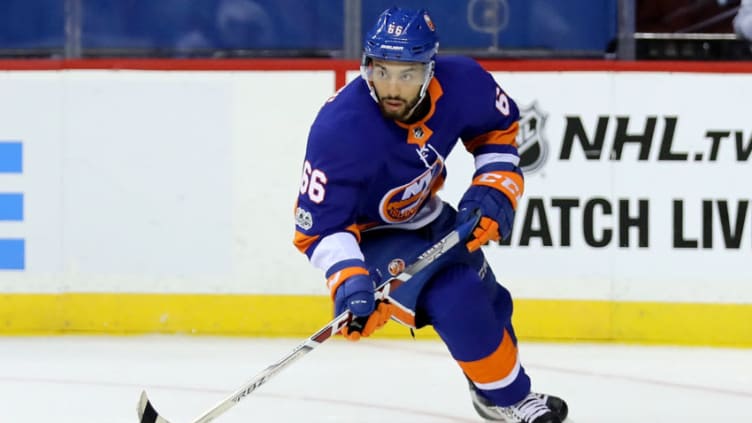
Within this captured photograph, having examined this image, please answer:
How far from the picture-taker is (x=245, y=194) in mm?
4383

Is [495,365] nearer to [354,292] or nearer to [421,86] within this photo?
[354,292]

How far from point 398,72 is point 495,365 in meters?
0.69

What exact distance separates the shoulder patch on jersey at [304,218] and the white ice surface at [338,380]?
783mm

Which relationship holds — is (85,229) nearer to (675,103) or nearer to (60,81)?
(60,81)

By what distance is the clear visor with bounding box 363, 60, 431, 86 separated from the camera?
2.58m

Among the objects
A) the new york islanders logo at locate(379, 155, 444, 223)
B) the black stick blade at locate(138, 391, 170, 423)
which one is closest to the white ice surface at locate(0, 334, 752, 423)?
the black stick blade at locate(138, 391, 170, 423)

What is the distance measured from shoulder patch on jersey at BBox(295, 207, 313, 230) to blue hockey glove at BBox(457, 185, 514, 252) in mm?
351

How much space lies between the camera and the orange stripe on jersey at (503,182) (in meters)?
2.82

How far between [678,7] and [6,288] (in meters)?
2.79

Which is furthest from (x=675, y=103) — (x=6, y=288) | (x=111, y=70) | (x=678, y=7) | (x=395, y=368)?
(x=6, y=288)

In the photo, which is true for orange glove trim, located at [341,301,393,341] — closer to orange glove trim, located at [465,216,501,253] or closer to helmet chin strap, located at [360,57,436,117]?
orange glove trim, located at [465,216,501,253]

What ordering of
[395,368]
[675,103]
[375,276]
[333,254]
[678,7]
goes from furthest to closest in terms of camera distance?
[678,7] < [675,103] < [395,368] < [375,276] < [333,254]

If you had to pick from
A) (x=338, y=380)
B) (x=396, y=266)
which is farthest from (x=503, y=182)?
(x=338, y=380)

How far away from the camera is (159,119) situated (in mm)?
4402
